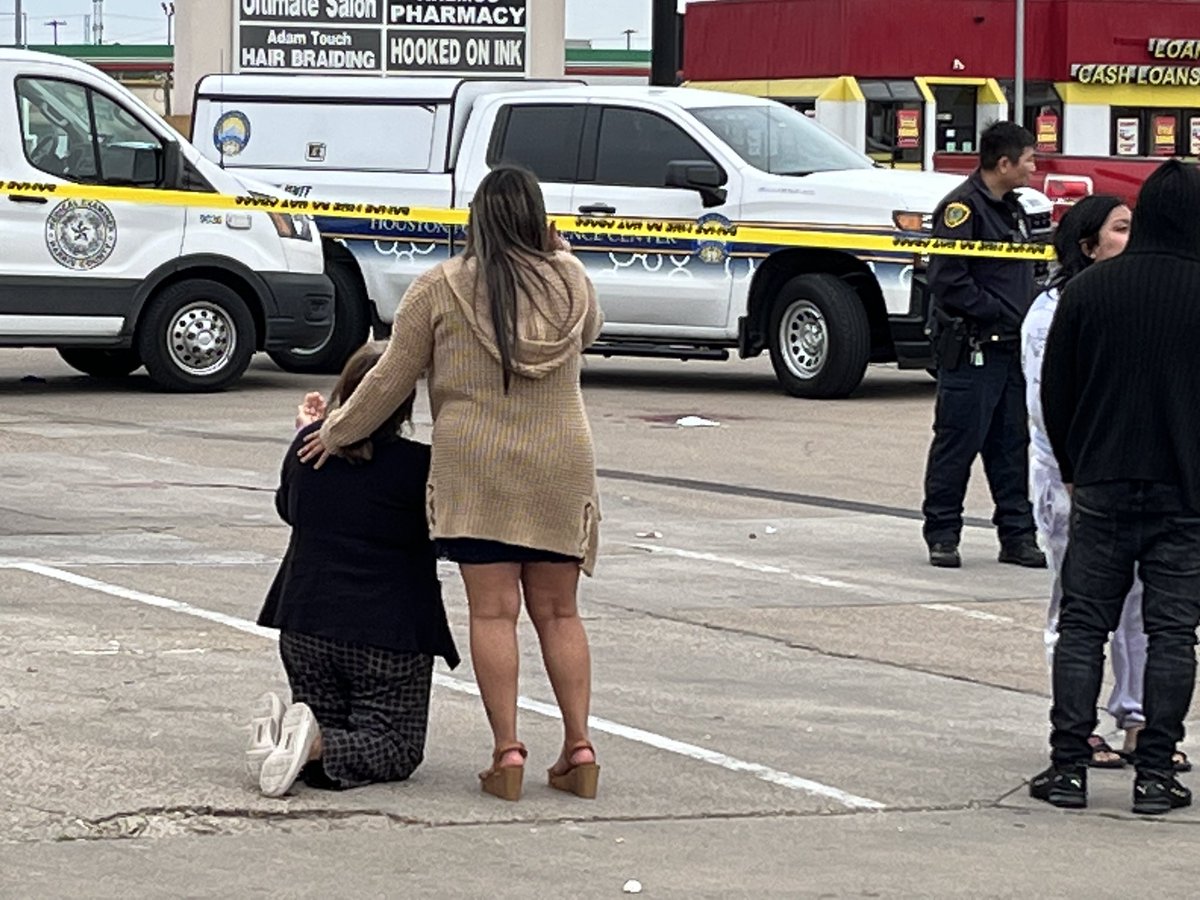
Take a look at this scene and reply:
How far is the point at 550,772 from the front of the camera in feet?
21.6

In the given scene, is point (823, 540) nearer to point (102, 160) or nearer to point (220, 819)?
point (220, 819)

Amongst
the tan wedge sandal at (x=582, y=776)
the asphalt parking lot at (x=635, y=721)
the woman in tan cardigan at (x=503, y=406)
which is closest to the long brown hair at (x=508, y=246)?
the woman in tan cardigan at (x=503, y=406)

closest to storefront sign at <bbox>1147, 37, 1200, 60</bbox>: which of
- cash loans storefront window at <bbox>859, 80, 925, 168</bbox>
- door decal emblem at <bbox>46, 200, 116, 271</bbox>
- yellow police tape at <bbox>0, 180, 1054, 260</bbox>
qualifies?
cash loans storefront window at <bbox>859, 80, 925, 168</bbox>

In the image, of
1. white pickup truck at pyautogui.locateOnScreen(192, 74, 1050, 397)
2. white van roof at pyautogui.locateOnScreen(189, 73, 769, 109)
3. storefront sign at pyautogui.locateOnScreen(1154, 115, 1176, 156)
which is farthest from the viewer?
storefront sign at pyautogui.locateOnScreen(1154, 115, 1176, 156)

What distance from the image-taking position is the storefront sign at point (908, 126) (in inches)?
1523

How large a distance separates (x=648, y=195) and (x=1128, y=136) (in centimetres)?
2502

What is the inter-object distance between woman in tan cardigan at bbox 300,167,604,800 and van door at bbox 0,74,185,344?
10.0 metres

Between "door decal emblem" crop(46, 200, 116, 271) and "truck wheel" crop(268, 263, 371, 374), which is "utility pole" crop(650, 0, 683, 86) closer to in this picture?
"truck wheel" crop(268, 263, 371, 374)

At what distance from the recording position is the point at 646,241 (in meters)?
17.1

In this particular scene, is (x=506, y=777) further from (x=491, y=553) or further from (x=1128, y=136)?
(x=1128, y=136)

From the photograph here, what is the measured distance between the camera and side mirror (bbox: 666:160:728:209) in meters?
16.9

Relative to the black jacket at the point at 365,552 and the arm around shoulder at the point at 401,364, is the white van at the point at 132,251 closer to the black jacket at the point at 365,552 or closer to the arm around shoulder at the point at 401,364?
the black jacket at the point at 365,552

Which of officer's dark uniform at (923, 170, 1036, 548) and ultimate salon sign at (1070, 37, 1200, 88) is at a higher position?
ultimate salon sign at (1070, 37, 1200, 88)

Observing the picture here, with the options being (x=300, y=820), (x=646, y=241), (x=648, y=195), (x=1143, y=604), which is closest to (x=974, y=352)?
(x=1143, y=604)
